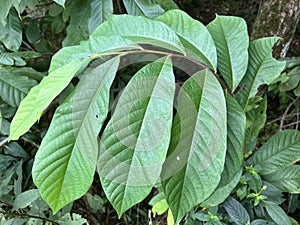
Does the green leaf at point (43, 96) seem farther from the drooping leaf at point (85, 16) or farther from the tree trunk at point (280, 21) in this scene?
the tree trunk at point (280, 21)

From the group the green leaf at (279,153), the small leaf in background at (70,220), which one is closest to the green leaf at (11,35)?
the small leaf in background at (70,220)

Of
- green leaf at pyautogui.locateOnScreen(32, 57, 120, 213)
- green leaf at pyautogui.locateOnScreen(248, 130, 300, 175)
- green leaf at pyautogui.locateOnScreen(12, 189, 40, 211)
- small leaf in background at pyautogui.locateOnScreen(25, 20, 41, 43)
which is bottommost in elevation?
green leaf at pyautogui.locateOnScreen(12, 189, 40, 211)

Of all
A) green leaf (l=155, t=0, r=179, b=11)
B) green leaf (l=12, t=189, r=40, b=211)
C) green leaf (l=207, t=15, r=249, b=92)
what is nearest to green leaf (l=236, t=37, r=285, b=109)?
green leaf (l=207, t=15, r=249, b=92)

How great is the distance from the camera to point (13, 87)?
0.99 m

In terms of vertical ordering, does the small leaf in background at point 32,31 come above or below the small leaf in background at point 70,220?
above

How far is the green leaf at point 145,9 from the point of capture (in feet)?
3.12

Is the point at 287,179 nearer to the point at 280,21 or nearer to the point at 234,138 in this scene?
the point at 234,138

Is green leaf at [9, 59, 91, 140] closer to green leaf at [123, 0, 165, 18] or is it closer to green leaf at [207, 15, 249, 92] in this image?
green leaf at [207, 15, 249, 92]

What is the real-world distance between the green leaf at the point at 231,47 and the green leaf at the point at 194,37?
0.15ft

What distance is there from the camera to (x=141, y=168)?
0.53 meters

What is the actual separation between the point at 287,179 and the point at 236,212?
5.4 inches

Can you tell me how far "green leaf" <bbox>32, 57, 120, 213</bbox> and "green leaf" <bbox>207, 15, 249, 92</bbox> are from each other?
0.21 meters

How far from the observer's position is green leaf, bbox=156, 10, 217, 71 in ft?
1.99

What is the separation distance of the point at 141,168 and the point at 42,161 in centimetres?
15
